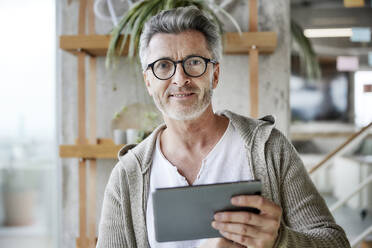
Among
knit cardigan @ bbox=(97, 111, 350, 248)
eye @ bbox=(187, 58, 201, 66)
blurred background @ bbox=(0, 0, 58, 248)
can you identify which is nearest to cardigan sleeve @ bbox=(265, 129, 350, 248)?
knit cardigan @ bbox=(97, 111, 350, 248)

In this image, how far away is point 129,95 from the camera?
2002mm

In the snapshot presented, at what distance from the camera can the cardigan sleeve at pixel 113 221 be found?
1244 millimetres

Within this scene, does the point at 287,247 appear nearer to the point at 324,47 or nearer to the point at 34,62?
the point at 34,62

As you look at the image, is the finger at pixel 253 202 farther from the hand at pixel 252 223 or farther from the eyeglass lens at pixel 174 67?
the eyeglass lens at pixel 174 67

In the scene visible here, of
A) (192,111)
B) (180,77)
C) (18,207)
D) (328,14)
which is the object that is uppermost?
(328,14)

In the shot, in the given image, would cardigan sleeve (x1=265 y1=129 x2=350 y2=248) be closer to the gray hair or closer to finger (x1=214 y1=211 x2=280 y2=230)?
finger (x1=214 y1=211 x2=280 y2=230)

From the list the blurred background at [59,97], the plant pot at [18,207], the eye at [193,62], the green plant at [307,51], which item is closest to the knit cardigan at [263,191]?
the eye at [193,62]

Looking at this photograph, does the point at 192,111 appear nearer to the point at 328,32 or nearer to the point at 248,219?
the point at 248,219

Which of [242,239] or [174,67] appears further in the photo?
[174,67]

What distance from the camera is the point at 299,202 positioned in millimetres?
1133

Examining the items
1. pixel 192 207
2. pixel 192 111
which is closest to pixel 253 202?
pixel 192 207

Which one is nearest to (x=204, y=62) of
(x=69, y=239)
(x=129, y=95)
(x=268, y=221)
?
(x=268, y=221)

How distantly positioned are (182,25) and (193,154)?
44 centimetres

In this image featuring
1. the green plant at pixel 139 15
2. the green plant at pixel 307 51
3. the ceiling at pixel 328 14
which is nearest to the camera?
the green plant at pixel 139 15
